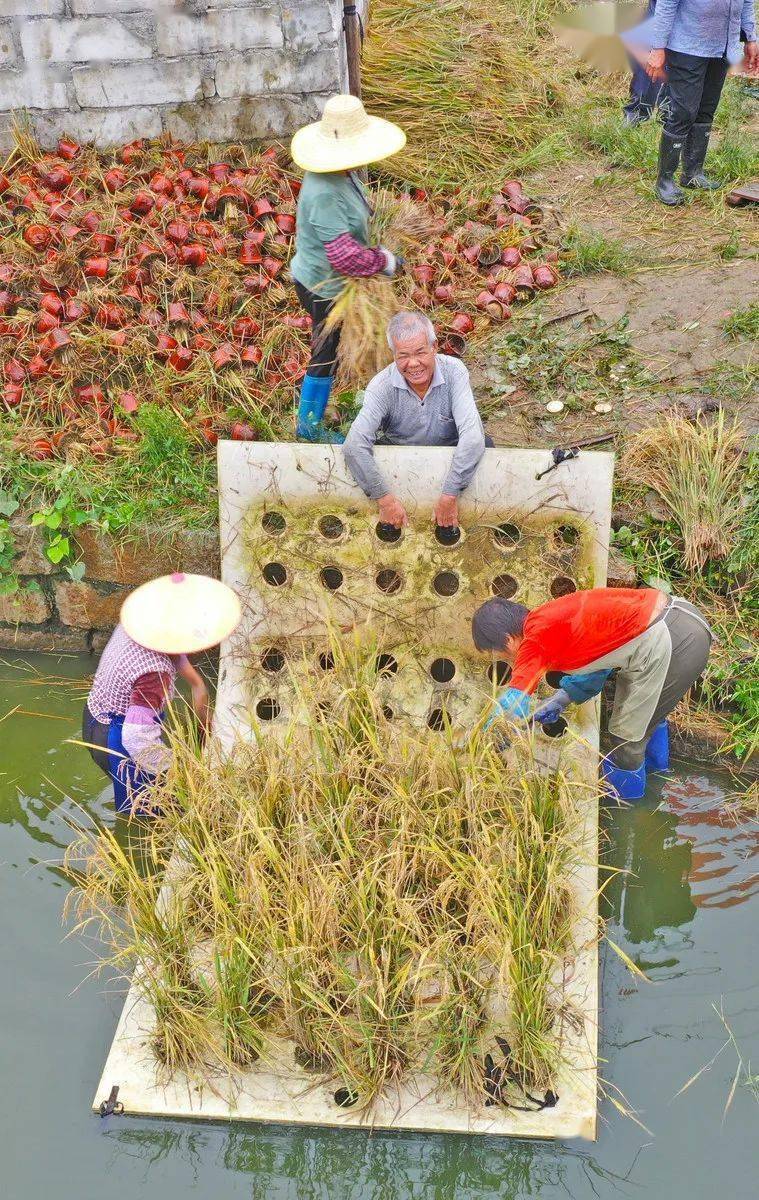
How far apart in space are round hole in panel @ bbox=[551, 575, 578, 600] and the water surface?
2.85ft

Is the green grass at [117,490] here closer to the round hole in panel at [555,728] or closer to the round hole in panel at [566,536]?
the round hole in panel at [566,536]

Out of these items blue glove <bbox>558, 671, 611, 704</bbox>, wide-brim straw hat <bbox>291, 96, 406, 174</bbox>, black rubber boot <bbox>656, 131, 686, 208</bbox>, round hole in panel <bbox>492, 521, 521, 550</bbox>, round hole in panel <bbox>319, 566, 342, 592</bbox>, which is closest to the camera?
A: blue glove <bbox>558, 671, 611, 704</bbox>

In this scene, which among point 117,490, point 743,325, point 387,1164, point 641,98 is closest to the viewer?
point 387,1164

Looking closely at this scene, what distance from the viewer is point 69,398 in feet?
17.8

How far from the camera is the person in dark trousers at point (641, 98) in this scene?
7.06 metres

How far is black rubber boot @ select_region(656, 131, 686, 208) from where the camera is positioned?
6.36 m

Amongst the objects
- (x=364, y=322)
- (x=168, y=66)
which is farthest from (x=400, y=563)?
(x=168, y=66)

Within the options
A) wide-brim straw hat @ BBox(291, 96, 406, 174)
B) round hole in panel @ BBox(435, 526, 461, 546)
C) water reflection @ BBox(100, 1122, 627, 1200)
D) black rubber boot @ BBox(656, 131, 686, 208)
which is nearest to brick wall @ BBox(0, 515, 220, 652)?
round hole in panel @ BBox(435, 526, 461, 546)

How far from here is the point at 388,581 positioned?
4.69 m

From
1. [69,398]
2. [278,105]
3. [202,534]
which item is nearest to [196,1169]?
[202,534]

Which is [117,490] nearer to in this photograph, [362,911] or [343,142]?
[343,142]

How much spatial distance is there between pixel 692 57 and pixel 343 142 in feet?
8.92

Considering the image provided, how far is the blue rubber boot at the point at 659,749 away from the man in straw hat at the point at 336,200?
2.11m

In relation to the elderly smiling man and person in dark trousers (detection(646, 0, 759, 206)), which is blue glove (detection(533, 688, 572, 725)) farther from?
person in dark trousers (detection(646, 0, 759, 206))
